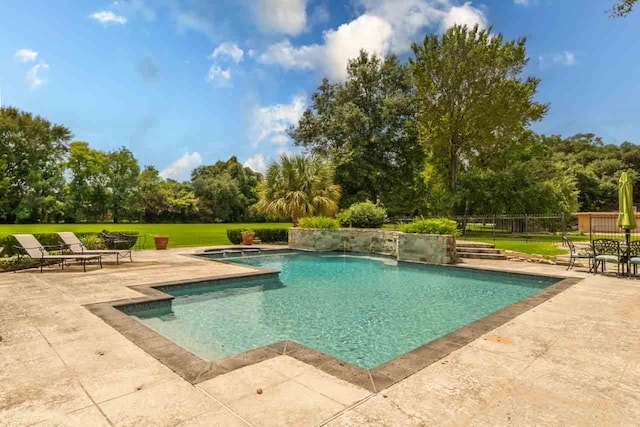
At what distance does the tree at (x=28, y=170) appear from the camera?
34.7m

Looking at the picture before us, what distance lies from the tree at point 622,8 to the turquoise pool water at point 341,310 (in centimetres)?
590

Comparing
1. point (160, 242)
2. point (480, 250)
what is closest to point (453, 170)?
point (480, 250)

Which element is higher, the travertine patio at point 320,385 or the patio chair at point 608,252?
the patio chair at point 608,252

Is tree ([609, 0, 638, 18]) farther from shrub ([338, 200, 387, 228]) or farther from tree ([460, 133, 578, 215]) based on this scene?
tree ([460, 133, 578, 215])

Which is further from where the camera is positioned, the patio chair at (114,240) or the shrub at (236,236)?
the shrub at (236,236)

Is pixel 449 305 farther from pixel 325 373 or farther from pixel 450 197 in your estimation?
pixel 450 197

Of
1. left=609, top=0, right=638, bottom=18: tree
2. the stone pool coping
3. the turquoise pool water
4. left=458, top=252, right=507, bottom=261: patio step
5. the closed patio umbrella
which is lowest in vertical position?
the turquoise pool water

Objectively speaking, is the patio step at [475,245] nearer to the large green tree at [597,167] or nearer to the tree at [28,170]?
the large green tree at [597,167]

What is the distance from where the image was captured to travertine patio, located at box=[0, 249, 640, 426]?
7.79ft

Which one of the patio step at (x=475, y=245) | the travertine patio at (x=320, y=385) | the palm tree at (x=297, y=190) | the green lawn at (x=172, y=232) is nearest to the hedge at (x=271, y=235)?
the palm tree at (x=297, y=190)

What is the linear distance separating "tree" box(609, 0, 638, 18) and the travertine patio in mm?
6779

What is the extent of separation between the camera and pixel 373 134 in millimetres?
24359

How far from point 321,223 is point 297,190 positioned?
2.96 metres

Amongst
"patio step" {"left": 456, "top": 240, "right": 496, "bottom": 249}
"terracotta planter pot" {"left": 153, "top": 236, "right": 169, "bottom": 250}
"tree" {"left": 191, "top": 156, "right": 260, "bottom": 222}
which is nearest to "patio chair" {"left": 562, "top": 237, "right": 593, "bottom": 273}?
"patio step" {"left": 456, "top": 240, "right": 496, "bottom": 249}
